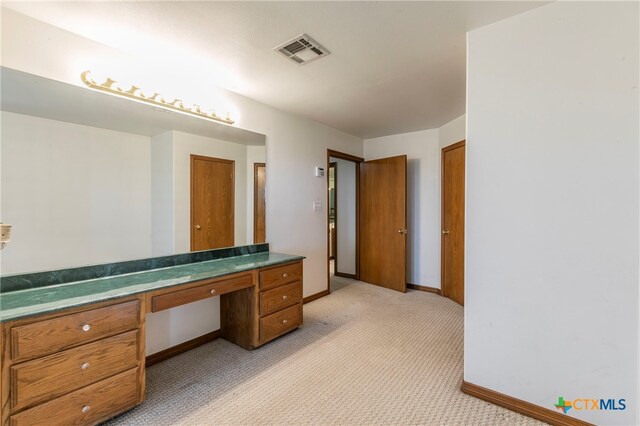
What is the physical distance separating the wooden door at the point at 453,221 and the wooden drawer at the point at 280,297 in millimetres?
1948

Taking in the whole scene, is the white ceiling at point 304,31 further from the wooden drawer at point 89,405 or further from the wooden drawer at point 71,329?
the wooden drawer at point 89,405

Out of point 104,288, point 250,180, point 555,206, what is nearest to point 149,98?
point 250,180

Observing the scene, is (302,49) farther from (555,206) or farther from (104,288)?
(104,288)

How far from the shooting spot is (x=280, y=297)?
252cm

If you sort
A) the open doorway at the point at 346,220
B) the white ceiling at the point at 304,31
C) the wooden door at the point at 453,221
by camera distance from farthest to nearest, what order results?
1. the open doorway at the point at 346,220
2. the wooden door at the point at 453,221
3. the white ceiling at the point at 304,31

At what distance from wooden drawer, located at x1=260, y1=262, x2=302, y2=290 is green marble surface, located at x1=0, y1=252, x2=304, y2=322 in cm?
9

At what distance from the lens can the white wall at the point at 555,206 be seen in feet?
4.48

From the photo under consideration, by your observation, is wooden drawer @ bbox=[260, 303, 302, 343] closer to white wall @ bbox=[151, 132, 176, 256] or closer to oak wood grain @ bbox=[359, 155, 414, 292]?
white wall @ bbox=[151, 132, 176, 256]

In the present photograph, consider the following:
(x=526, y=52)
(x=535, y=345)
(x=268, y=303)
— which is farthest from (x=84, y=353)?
(x=526, y=52)

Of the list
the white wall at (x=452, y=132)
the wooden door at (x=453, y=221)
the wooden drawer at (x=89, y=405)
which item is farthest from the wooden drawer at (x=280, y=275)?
the white wall at (x=452, y=132)

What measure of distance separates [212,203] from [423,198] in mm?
2904

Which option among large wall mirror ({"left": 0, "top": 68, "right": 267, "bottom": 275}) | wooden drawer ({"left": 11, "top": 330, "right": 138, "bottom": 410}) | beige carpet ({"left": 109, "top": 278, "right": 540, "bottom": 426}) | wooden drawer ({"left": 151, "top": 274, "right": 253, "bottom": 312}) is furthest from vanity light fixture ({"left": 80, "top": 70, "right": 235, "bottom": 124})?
beige carpet ({"left": 109, "top": 278, "right": 540, "bottom": 426})

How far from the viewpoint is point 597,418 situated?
1.43 m

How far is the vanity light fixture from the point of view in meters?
1.78
